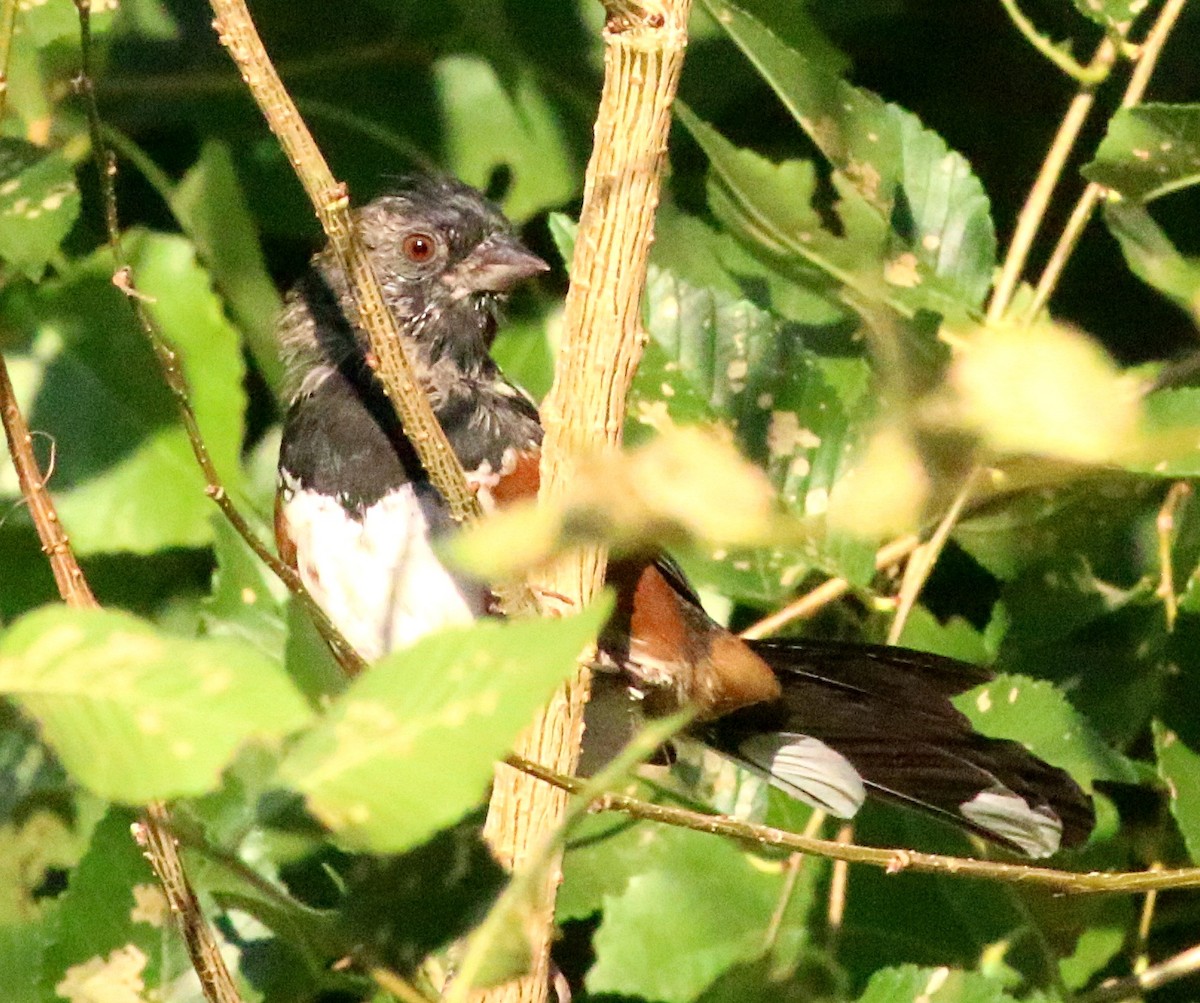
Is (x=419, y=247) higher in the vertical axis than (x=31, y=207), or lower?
lower

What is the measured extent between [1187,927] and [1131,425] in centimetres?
184

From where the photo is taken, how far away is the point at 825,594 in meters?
1.91

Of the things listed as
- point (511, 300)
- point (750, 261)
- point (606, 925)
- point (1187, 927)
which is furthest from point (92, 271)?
point (1187, 927)

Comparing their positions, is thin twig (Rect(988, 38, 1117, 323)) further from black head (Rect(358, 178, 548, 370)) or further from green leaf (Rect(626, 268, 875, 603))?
black head (Rect(358, 178, 548, 370))

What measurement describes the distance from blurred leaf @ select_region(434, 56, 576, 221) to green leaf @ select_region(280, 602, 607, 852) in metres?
1.81

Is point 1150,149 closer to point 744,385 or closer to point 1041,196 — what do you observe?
point 1041,196

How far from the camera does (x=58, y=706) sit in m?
0.52

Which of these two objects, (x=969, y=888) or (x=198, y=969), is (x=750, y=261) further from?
(x=198, y=969)

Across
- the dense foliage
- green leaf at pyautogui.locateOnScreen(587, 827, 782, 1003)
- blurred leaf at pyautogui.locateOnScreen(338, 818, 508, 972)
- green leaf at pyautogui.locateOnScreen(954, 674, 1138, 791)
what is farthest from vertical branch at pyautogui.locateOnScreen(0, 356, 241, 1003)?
green leaf at pyautogui.locateOnScreen(954, 674, 1138, 791)

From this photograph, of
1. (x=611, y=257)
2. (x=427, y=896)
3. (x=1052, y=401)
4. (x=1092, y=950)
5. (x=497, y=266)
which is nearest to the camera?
(x=1052, y=401)

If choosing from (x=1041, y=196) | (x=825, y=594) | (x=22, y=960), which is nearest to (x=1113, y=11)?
(x=1041, y=196)

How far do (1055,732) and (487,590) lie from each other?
620mm

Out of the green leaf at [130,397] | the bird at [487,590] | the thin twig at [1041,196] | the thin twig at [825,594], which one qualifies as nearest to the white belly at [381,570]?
the bird at [487,590]

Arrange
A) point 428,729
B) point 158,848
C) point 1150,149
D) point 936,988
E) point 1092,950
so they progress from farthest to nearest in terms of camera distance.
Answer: point 1092,950 → point 1150,149 → point 936,988 → point 158,848 → point 428,729
